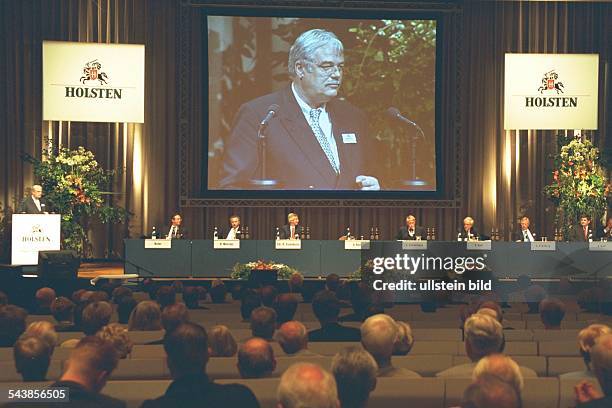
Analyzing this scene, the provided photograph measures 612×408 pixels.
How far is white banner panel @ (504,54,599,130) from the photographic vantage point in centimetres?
1490

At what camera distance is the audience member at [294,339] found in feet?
15.8

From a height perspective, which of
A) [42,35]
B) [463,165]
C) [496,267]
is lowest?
[496,267]

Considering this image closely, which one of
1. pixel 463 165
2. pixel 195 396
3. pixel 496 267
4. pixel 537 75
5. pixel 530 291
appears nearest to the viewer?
pixel 195 396

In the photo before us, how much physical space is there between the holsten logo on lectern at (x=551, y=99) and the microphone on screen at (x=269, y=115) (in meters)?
4.10

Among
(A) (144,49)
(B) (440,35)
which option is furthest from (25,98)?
(B) (440,35)

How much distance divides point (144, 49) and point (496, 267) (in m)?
6.81

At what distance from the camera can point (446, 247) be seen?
12.3 m

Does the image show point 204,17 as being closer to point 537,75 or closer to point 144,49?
point 144,49

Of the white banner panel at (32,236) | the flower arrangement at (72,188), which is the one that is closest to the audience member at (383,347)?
the white banner panel at (32,236)

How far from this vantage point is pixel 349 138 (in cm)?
1539

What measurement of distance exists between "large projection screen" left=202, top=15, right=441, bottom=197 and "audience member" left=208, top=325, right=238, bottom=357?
10609mm

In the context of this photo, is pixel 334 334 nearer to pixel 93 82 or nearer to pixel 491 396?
pixel 491 396

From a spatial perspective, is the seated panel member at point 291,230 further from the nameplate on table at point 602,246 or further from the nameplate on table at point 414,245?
the nameplate on table at point 602,246

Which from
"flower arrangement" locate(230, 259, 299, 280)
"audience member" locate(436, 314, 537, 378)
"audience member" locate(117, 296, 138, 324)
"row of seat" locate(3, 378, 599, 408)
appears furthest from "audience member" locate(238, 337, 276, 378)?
"flower arrangement" locate(230, 259, 299, 280)
